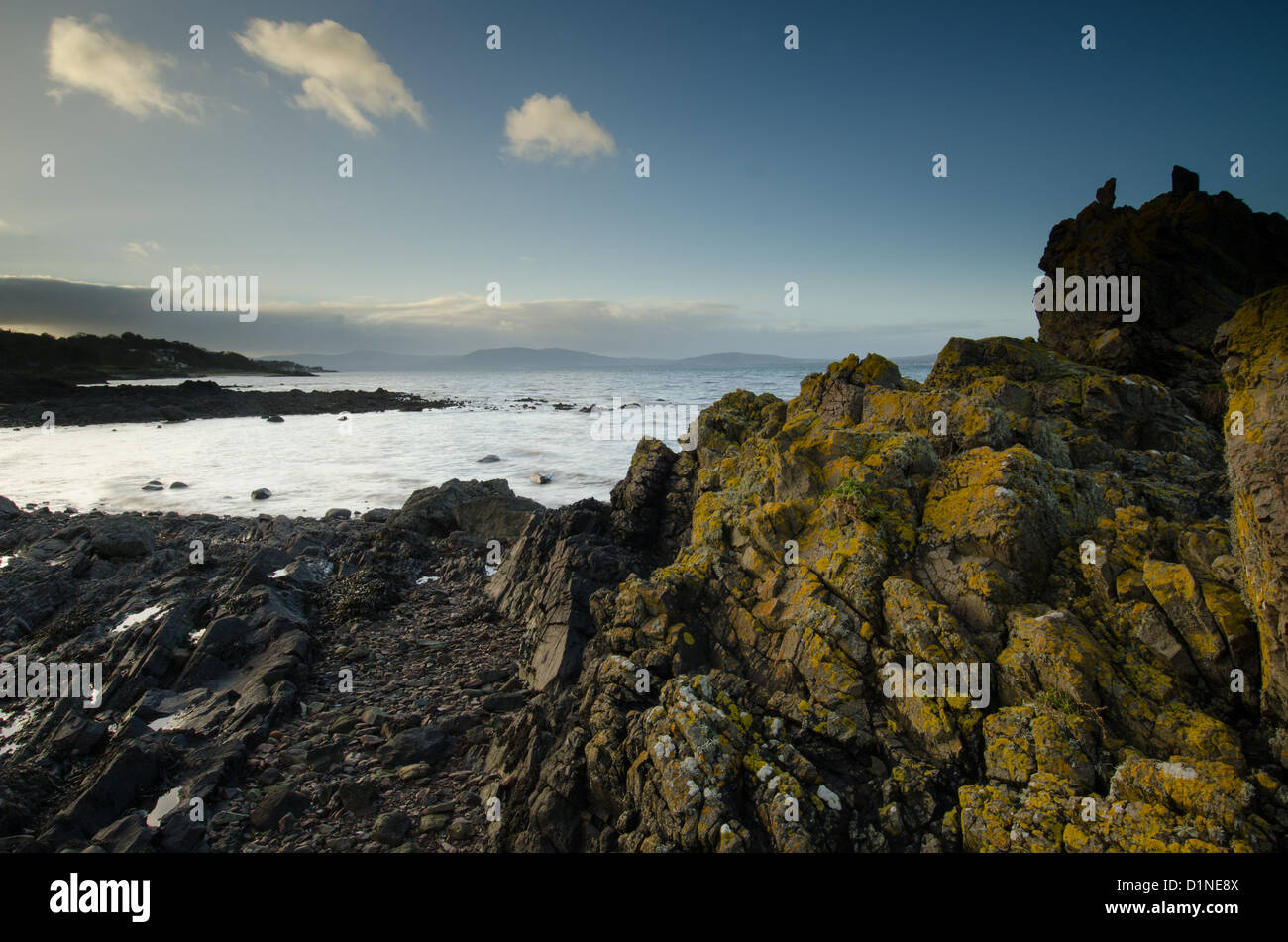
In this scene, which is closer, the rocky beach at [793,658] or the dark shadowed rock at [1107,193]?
the rocky beach at [793,658]

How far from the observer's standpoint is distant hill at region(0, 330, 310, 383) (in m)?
89.9

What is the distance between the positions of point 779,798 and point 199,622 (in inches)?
520

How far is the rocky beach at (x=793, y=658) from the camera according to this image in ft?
16.5

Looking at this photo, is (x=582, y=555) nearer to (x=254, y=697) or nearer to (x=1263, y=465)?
(x=254, y=697)

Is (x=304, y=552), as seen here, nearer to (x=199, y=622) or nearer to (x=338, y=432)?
(x=199, y=622)

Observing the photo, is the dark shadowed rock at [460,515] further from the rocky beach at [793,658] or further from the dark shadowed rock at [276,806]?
the dark shadowed rock at [276,806]

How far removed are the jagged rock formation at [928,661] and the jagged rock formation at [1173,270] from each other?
7.93 m

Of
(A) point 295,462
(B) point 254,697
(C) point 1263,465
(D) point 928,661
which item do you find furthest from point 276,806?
(A) point 295,462

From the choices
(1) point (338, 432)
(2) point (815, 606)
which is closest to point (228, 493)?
(1) point (338, 432)

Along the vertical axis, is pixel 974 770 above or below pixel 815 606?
below

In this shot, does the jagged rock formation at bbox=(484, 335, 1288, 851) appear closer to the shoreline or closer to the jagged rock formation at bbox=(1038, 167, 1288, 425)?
the jagged rock formation at bbox=(1038, 167, 1288, 425)

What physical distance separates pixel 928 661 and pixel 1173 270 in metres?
18.2

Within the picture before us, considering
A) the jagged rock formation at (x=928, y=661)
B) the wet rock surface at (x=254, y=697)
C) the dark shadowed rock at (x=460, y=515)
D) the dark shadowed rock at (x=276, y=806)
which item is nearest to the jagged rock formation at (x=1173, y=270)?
the jagged rock formation at (x=928, y=661)

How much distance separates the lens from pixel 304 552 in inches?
642
